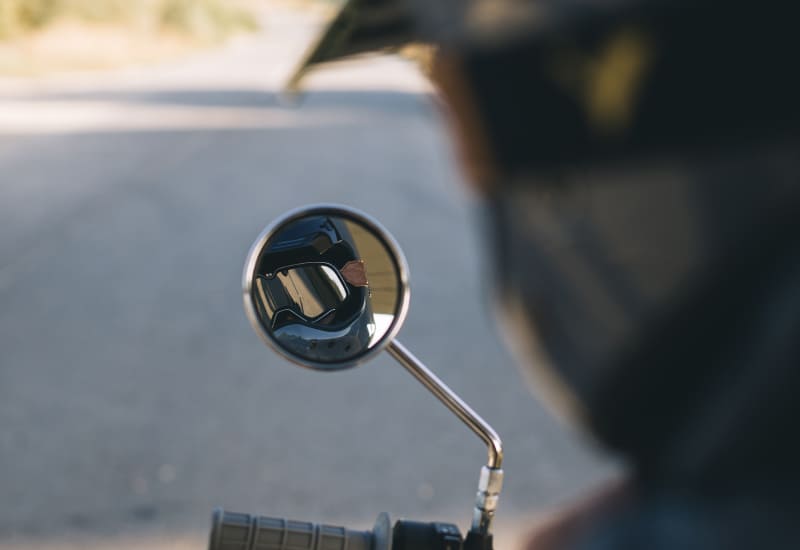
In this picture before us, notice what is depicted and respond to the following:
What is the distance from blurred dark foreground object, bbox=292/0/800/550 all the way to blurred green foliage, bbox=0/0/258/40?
63.0 ft

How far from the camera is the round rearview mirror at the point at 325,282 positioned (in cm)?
120

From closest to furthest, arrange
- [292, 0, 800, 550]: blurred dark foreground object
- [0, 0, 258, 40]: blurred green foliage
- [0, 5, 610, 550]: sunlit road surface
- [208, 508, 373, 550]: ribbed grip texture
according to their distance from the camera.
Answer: [292, 0, 800, 550]: blurred dark foreground object < [208, 508, 373, 550]: ribbed grip texture < [0, 5, 610, 550]: sunlit road surface < [0, 0, 258, 40]: blurred green foliage

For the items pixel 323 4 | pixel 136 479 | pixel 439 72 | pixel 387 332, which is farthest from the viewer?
pixel 323 4

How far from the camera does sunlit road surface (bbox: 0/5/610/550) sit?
3.51m

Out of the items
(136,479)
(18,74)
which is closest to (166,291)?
(136,479)

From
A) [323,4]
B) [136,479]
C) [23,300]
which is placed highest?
[323,4]

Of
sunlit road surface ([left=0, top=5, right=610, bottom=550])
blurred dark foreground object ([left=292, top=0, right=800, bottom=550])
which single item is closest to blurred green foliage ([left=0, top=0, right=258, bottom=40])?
sunlit road surface ([left=0, top=5, right=610, bottom=550])

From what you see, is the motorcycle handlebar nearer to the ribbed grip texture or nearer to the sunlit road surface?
the ribbed grip texture

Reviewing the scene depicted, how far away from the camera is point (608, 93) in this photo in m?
0.78

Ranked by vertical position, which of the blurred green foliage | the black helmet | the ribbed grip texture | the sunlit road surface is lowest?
the ribbed grip texture

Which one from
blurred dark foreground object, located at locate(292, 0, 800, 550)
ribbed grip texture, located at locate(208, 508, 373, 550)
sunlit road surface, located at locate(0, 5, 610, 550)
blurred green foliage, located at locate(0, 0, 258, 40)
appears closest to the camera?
blurred dark foreground object, located at locate(292, 0, 800, 550)

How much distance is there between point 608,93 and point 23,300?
5.38 m

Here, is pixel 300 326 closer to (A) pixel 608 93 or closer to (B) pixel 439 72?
(B) pixel 439 72

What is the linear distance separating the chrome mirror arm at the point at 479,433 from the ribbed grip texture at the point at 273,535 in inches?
6.1
